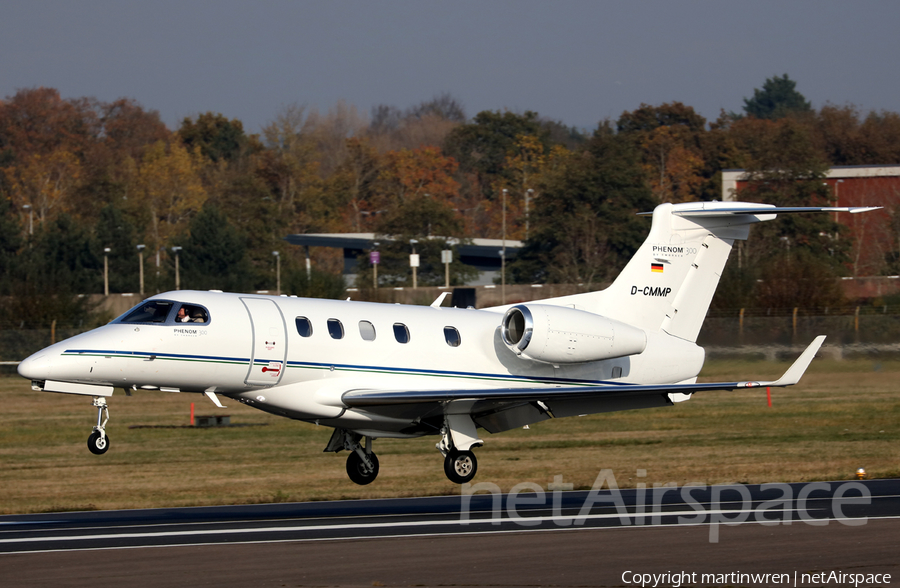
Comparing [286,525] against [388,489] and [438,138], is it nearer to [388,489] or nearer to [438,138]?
[388,489]

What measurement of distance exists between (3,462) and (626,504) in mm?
17494

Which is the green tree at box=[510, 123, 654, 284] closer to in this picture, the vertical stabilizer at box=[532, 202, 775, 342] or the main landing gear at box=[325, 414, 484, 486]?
the vertical stabilizer at box=[532, 202, 775, 342]

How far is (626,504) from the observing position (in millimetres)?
23750

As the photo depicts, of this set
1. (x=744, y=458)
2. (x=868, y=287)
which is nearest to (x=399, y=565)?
(x=744, y=458)

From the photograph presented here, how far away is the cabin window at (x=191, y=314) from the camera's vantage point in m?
19.5

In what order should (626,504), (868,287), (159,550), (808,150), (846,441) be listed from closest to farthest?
(159,550) < (626,504) < (846,441) < (868,287) < (808,150)

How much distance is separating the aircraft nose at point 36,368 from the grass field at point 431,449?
8184 millimetres

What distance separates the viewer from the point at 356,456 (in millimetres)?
22531

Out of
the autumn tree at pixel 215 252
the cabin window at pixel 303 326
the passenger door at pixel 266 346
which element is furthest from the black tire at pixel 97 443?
the autumn tree at pixel 215 252

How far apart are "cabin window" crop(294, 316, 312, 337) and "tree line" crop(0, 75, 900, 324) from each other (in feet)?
105

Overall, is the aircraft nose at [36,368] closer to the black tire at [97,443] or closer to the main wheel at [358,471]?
the black tire at [97,443]

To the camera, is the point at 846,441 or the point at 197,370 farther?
the point at 846,441

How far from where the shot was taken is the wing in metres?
20.1

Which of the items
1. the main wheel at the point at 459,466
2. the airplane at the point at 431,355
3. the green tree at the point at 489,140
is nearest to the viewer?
the airplane at the point at 431,355
